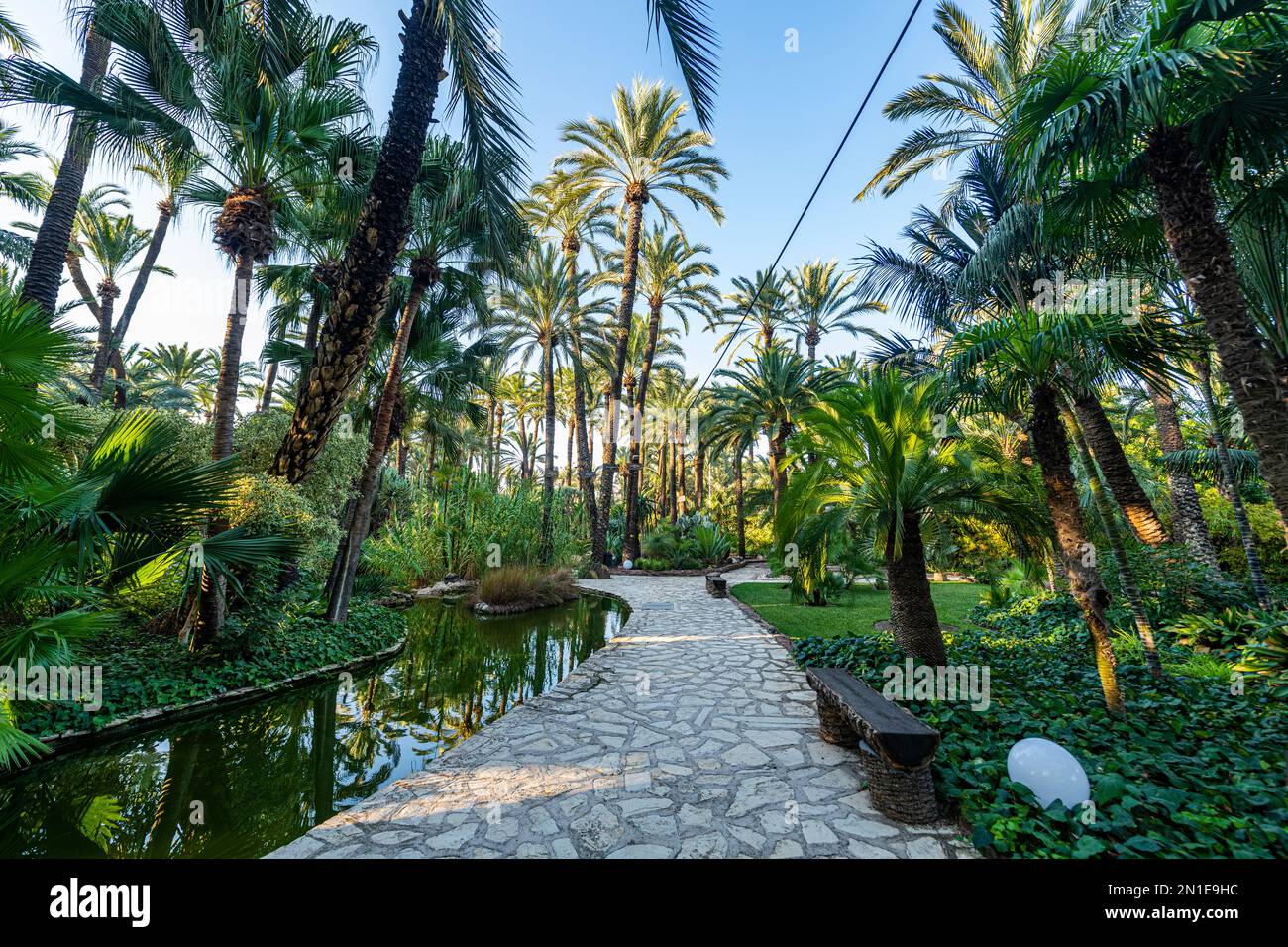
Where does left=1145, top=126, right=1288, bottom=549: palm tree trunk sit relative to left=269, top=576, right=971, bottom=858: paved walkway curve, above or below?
above

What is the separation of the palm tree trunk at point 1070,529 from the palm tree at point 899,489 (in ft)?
1.65

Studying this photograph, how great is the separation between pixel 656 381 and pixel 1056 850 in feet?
98.5

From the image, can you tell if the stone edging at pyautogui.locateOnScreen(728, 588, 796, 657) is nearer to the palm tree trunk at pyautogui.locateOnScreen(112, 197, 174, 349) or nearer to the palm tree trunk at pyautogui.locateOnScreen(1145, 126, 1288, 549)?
the palm tree trunk at pyautogui.locateOnScreen(1145, 126, 1288, 549)

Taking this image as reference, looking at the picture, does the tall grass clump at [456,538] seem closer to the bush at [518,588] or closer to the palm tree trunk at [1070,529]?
the bush at [518,588]

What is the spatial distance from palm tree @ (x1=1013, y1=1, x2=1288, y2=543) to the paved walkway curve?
4079mm

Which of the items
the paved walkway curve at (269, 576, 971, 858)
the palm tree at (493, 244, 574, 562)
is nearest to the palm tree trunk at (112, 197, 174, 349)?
the palm tree at (493, 244, 574, 562)

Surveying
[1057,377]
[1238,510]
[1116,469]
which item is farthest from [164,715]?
[1238,510]

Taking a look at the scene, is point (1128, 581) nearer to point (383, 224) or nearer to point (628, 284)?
point (383, 224)

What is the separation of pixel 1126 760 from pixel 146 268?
80.6ft

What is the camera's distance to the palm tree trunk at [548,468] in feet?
47.7

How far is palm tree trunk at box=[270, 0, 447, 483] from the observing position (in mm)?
5926

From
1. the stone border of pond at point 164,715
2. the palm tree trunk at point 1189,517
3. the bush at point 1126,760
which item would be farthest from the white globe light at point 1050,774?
the palm tree trunk at point 1189,517
